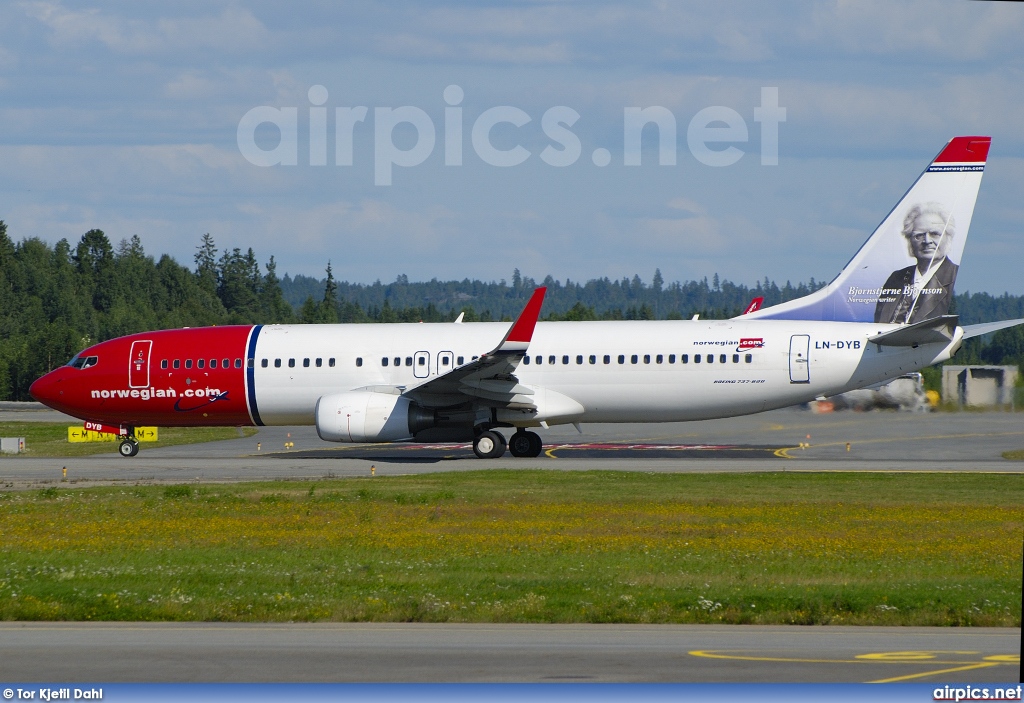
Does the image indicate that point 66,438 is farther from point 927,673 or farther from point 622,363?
point 927,673

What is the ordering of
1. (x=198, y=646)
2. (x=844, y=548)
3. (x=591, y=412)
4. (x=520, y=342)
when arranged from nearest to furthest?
1. (x=198, y=646)
2. (x=844, y=548)
3. (x=520, y=342)
4. (x=591, y=412)

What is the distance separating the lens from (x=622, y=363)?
34.2m

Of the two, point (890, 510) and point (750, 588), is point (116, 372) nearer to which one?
point (890, 510)

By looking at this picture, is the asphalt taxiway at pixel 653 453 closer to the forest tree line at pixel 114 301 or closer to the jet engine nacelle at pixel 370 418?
the jet engine nacelle at pixel 370 418

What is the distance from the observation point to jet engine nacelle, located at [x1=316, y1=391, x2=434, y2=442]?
3322cm

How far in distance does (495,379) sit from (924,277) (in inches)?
480

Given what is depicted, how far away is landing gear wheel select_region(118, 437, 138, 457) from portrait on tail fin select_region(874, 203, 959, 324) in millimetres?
22398

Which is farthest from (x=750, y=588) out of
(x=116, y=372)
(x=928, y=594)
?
(x=116, y=372)

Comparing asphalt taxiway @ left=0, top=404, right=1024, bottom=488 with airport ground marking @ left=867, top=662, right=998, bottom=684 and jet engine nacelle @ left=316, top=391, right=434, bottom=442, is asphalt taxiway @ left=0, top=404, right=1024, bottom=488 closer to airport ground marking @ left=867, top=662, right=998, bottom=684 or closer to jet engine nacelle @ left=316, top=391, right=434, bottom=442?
jet engine nacelle @ left=316, top=391, right=434, bottom=442

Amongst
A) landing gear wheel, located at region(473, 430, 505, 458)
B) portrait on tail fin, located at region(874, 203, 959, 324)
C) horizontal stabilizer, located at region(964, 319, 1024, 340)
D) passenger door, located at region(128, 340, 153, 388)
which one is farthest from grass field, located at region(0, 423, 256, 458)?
horizontal stabilizer, located at region(964, 319, 1024, 340)

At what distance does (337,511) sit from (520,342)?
419 inches

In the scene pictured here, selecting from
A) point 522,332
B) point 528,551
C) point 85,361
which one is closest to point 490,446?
point 522,332

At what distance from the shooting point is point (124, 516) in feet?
72.8

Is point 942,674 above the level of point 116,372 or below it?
below
